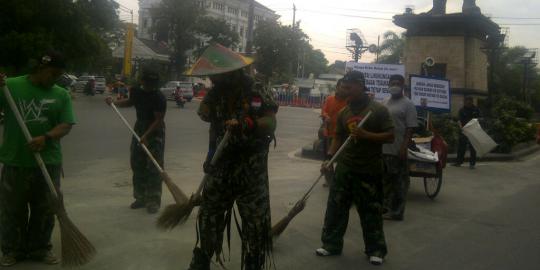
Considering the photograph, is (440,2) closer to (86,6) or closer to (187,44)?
(86,6)

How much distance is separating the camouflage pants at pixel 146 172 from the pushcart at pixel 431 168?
12.2ft

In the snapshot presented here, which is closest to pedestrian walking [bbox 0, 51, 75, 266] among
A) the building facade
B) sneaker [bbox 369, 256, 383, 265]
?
sneaker [bbox 369, 256, 383, 265]

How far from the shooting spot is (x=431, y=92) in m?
12.1

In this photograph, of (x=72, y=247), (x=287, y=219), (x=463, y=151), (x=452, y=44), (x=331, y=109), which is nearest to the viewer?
(x=72, y=247)

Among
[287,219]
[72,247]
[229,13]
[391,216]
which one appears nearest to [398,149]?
[391,216]

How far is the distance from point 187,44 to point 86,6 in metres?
30.2

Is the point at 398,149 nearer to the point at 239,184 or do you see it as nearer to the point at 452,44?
the point at 239,184

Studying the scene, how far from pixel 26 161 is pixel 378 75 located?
8.59 m

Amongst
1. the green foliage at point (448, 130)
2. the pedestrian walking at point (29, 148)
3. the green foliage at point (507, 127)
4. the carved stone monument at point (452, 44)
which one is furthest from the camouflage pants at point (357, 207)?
the carved stone monument at point (452, 44)

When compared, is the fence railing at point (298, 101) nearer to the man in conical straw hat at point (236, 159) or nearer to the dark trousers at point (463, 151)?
the dark trousers at point (463, 151)

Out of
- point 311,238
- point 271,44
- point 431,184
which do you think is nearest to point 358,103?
point 311,238

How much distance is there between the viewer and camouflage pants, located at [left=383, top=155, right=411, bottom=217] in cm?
673

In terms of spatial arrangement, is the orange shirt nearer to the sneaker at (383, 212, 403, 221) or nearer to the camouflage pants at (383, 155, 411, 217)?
the camouflage pants at (383, 155, 411, 217)

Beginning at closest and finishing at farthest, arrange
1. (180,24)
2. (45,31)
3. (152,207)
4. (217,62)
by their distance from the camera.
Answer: (217,62)
(152,207)
(45,31)
(180,24)
